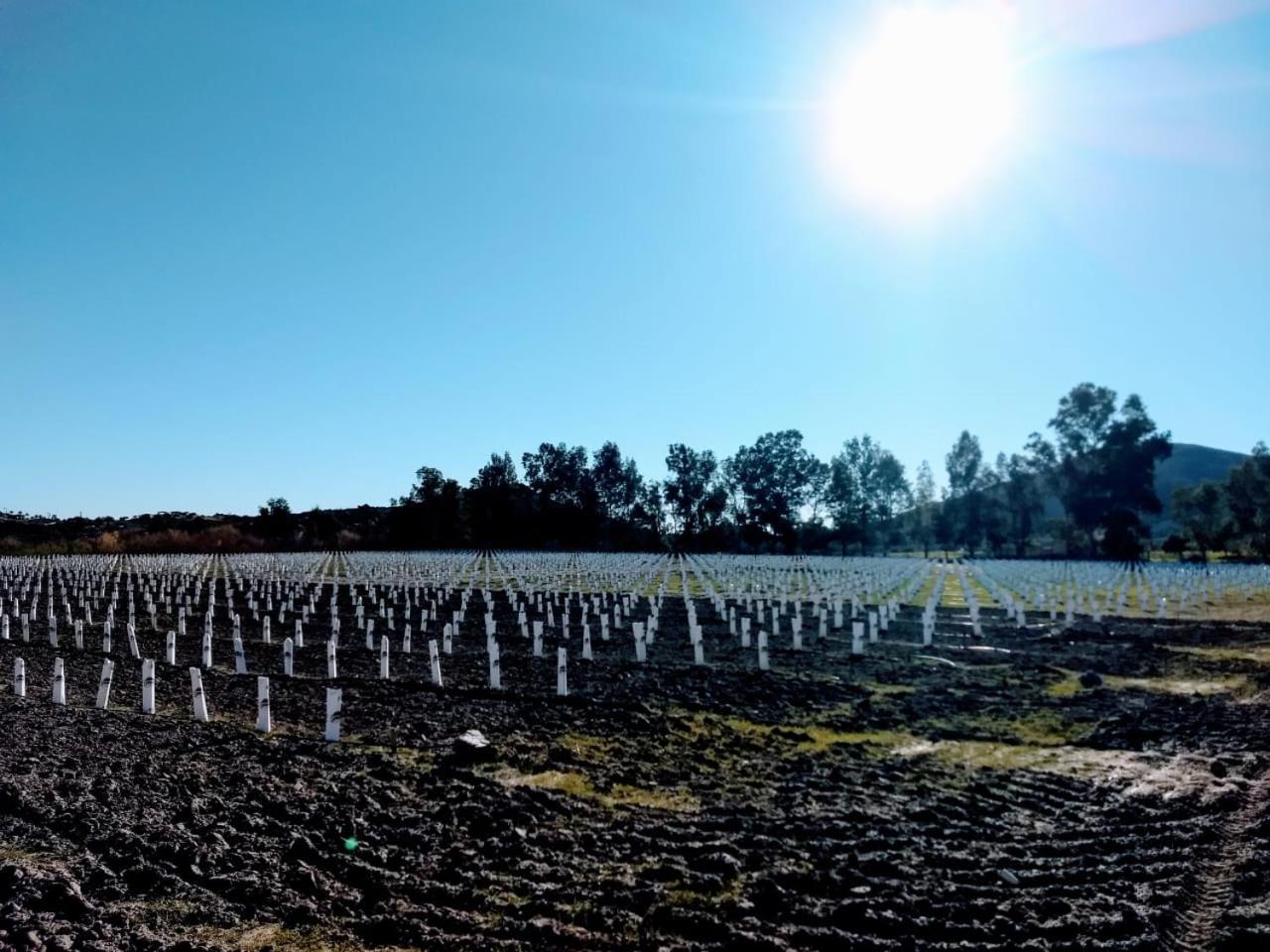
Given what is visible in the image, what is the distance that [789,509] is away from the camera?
113938 millimetres

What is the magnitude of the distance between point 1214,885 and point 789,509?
357 feet

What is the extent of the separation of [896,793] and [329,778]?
18.8 ft

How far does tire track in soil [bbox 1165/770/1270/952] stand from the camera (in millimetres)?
5371

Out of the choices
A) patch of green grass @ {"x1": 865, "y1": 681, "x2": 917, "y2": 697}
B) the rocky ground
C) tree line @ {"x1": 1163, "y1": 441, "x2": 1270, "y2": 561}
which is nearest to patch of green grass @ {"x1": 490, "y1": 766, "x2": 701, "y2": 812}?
the rocky ground

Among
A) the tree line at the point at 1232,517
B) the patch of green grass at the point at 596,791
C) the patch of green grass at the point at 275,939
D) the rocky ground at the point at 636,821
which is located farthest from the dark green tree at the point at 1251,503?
the patch of green grass at the point at 275,939

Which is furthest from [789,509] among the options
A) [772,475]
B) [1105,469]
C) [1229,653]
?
[1229,653]

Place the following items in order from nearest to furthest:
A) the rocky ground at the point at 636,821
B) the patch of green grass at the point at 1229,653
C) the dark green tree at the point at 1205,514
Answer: the rocky ground at the point at 636,821 < the patch of green grass at the point at 1229,653 < the dark green tree at the point at 1205,514

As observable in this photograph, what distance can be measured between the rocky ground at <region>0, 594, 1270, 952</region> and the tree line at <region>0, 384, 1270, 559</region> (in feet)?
242

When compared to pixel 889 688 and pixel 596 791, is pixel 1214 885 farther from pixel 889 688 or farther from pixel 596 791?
pixel 889 688

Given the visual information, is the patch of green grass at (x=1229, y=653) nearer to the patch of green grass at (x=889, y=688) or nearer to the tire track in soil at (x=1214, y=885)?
the patch of green grass at (x=889, y=688)

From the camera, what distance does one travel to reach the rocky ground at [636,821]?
5.58m

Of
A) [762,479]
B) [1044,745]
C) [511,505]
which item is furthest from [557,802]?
[762,479]

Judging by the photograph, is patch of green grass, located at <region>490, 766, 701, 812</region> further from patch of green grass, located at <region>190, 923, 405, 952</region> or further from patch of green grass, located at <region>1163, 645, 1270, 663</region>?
patch of green grass, located at <region>1163, 645, 1270, 663</region>

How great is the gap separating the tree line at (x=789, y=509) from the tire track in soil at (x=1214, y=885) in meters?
75.6
